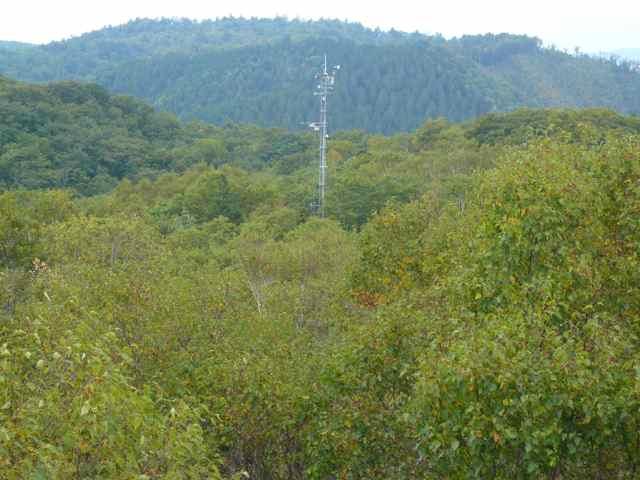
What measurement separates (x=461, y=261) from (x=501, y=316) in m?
3.94

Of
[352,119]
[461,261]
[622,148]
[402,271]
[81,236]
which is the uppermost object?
[622,148]

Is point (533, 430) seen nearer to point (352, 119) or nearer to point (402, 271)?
point (402, 271)

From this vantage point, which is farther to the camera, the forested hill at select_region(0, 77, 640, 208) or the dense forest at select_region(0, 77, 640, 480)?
the forested hill at select_region(0, 77, 640, 208)

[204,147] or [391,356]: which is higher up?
[391,356]

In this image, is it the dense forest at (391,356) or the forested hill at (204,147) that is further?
the forested hill at (204,147)

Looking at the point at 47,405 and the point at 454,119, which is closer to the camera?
the point at 47,405

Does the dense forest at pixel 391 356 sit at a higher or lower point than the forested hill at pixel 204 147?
higher

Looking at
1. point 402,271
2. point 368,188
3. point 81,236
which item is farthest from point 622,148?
point 368,188

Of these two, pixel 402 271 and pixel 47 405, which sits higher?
pixel 47 405

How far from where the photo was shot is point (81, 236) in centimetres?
2959

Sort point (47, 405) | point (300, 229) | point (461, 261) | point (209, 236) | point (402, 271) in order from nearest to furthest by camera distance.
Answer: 1. point (47, 405)
2. point (461, 261)
3. point (402, 271)
4. point (300, 229)
5. point (209, 236)

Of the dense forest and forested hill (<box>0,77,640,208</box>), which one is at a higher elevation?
the dense forest

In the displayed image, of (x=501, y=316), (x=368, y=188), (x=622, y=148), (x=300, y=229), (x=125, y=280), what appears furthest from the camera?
(x=368, y=188)

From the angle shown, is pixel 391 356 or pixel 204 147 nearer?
pixel 391 356
